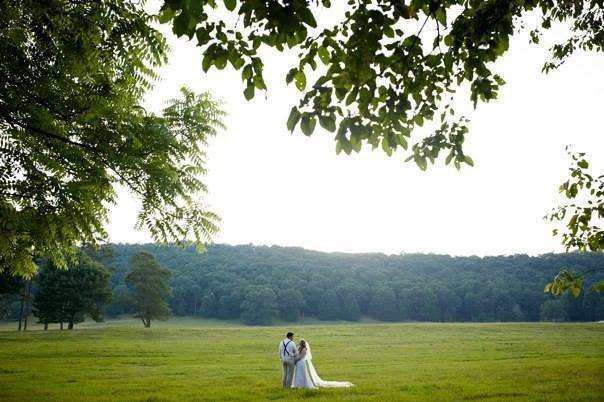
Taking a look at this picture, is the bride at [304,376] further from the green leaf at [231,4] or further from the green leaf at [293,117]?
the green leaf at [231,4]

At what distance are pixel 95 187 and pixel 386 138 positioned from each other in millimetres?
5402

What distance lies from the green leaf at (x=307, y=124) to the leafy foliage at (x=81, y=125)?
3777 millimetres

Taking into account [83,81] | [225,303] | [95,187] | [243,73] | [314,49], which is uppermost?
[83,81]

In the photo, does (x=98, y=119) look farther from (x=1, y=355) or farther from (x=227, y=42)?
(x=1, y=355)

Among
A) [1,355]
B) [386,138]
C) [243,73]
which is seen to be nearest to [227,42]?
[243,73]

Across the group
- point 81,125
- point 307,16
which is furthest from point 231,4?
point 81,125

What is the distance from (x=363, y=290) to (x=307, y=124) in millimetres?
136072

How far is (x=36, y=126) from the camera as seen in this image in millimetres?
7160

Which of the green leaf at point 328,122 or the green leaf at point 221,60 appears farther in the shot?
the green leaf at point 221,60

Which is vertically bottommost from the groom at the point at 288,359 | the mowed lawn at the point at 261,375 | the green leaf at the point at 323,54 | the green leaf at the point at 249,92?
the mowed lawn at the point at 261,375

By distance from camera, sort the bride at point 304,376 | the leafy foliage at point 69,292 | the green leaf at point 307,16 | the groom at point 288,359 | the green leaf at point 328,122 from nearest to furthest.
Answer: the green leaf at point 307,16, the green leaf at point 328,122, the bride at point 304,376, the groom at point 288,359, the leafy foliage at point 69,292

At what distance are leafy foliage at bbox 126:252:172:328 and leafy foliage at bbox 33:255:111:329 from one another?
7.99 meters

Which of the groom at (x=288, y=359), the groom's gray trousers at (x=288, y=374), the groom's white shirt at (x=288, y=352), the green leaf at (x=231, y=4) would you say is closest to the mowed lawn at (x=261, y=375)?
the groom's gray trousers at (x=288, y=374)

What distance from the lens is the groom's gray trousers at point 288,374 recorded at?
1814 cm
